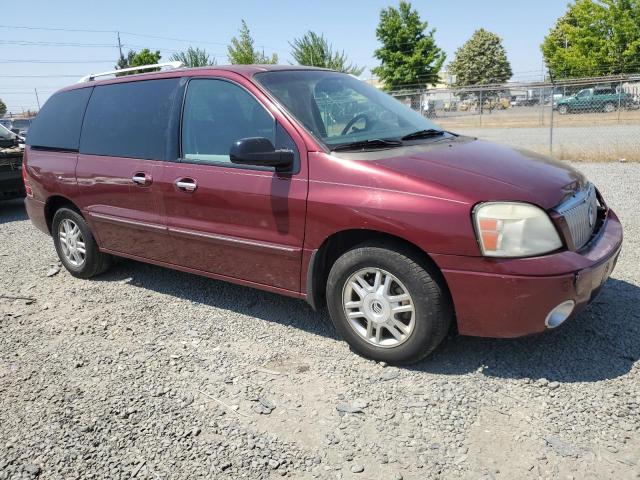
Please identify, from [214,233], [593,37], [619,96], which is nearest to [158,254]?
[214,233]

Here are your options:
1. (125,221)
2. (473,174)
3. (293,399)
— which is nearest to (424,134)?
(473,174)

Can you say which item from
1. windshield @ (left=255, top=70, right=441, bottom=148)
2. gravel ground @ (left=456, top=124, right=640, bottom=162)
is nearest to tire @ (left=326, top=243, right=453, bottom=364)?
windshield @ (left=255, top=70, right=441, bottom=148)

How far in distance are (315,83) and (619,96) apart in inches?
766

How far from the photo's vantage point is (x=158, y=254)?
441 cm

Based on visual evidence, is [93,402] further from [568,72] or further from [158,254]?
[568,72]

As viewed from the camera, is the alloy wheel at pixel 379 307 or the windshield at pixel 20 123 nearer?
the alloy wheel at pixel 379 307

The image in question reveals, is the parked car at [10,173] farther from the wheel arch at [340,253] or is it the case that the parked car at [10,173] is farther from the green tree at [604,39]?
the green tree at [604,39]

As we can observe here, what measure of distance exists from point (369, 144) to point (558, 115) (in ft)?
80.2

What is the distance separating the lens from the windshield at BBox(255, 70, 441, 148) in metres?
3.61

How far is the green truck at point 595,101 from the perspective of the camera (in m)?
19.7

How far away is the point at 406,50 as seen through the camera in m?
41.0

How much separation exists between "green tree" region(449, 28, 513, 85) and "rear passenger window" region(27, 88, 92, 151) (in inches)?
2704

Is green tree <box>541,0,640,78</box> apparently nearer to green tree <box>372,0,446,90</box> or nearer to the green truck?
green tree <box>372,0,446,90</box>

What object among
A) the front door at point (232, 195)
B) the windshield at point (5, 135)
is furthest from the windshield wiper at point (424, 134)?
the windshield at point (5, 135)
